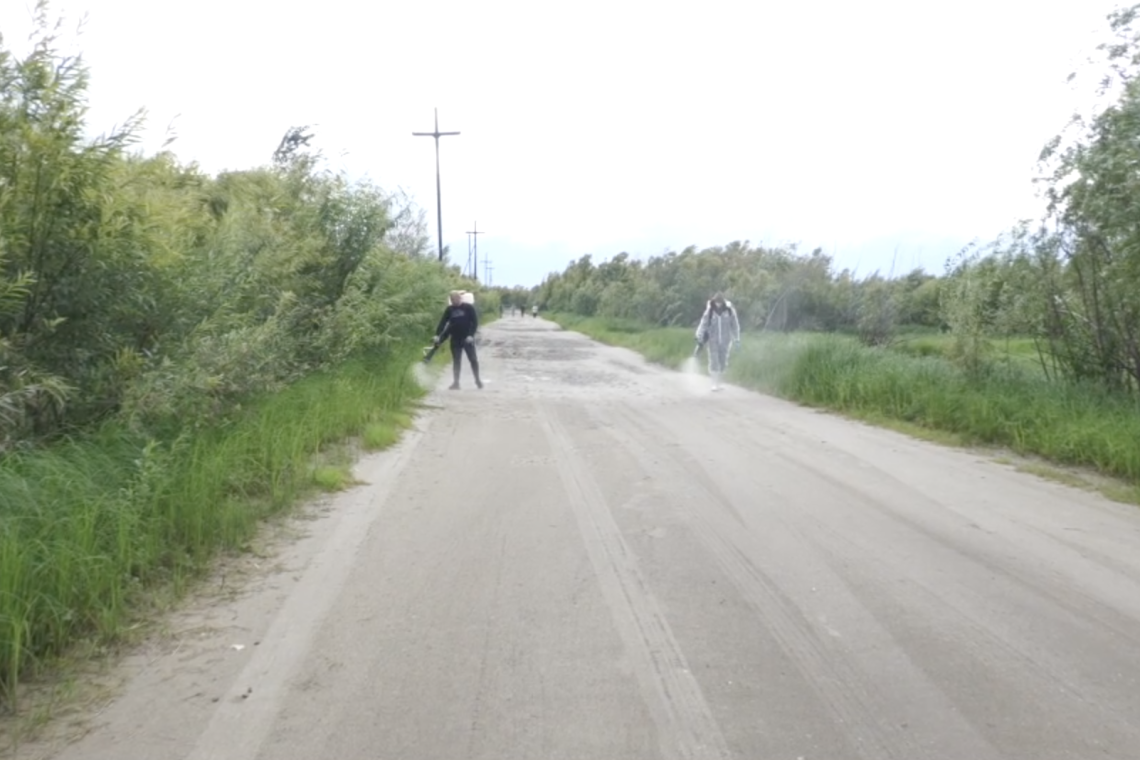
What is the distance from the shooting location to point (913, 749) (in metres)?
4.24

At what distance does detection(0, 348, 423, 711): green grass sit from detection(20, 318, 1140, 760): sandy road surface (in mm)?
437

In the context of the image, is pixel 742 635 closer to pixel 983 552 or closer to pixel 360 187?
pixel 983 552

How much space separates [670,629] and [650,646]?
29 centimetres

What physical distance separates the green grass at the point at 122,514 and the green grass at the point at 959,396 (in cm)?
701

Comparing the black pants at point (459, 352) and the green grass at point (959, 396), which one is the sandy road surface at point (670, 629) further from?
the black pants at point (459, 352)

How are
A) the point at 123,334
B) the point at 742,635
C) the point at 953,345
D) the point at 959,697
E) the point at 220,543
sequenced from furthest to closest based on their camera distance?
the point at 953,345 → the point at 123,334 → the point at 220,543 → the point at 742,635 → the point at 959,697

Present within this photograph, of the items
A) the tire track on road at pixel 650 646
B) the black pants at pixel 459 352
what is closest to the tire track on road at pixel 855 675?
the tire track on road at pixel 650 646

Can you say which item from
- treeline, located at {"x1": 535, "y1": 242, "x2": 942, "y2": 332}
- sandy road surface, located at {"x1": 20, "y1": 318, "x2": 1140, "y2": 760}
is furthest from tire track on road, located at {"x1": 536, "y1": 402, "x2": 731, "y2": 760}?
treeline, located at {"x1": 535, "y1": 242, "x2": 942, "y2": 332}

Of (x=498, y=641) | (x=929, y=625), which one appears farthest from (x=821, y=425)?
(x=498, y=641)

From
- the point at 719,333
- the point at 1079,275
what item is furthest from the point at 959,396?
the point at 719,333

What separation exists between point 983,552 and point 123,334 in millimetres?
6148

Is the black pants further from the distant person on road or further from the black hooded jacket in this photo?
the distant person on road

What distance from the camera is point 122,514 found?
618cm

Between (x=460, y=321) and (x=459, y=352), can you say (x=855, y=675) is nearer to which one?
(x=460, y=321)
